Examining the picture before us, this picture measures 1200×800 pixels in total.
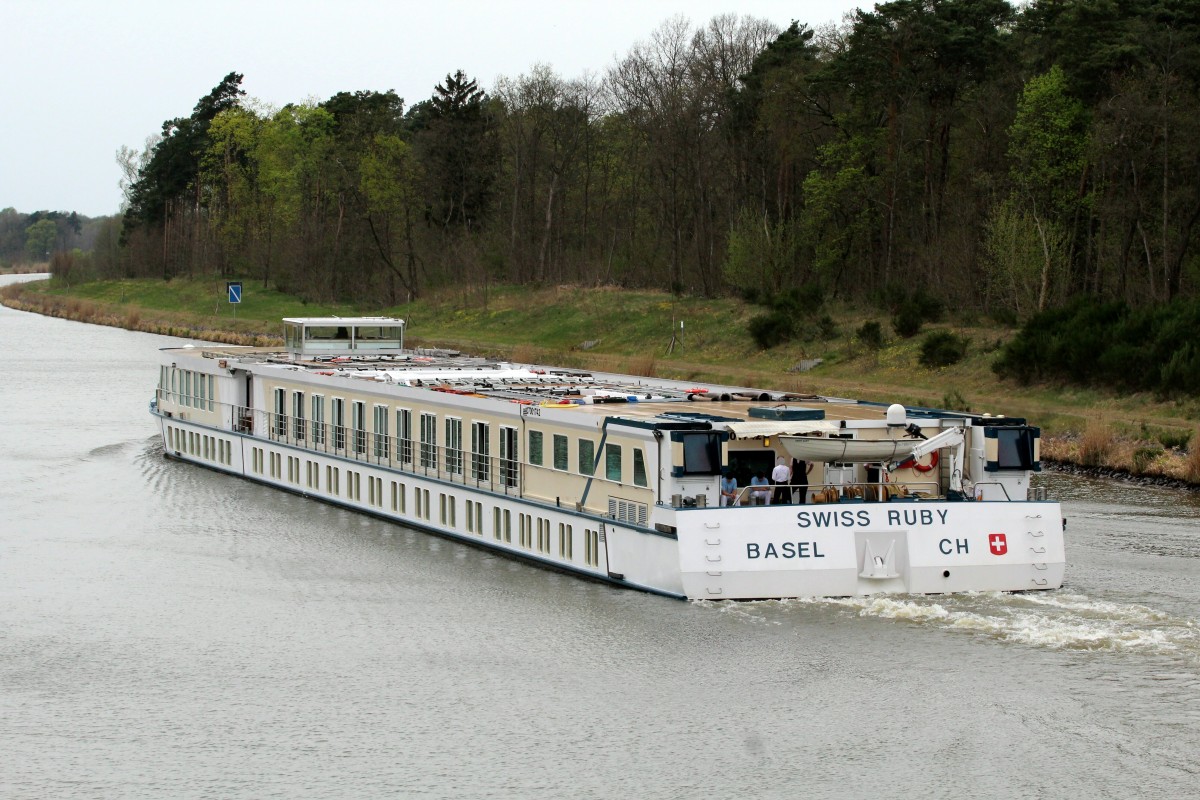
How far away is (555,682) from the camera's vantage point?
70.4 feet

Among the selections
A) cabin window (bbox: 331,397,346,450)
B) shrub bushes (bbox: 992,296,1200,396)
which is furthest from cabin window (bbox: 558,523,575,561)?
shrub bushes (bbox: 992,296,1200,396)

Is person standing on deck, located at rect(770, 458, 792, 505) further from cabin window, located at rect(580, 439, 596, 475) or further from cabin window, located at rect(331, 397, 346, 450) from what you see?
cabin window, located at rect(331, 397, 346, 450)

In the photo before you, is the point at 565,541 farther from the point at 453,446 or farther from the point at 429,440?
the point at 429,440

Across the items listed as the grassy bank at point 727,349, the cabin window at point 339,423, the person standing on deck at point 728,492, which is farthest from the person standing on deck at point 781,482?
the grassy bank at point 727,349

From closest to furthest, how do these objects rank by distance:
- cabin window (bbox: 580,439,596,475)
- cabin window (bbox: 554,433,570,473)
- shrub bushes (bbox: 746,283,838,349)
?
cabin window (bbox: 580,439,596,475)
cabin window (bbox: 554,433,570,473)
shrub bushes (bbox: 746,283,838,349)

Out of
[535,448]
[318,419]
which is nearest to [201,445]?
[318,419]

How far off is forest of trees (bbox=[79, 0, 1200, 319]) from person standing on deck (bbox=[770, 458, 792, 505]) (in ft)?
107

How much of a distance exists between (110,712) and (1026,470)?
1476cm

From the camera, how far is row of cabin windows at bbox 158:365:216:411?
141 ft

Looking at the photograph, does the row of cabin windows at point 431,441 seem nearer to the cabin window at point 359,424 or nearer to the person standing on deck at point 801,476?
the cabin window at point 359,424

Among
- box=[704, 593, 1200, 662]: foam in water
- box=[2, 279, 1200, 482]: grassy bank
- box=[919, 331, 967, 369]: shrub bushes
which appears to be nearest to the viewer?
box=[704, 593, 1200, 662]: foam in water

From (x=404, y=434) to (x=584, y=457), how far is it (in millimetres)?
7728

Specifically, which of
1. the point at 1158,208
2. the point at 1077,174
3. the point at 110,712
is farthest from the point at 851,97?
the point at 110,712

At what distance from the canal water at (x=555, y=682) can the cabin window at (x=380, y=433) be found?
13.7 ft
